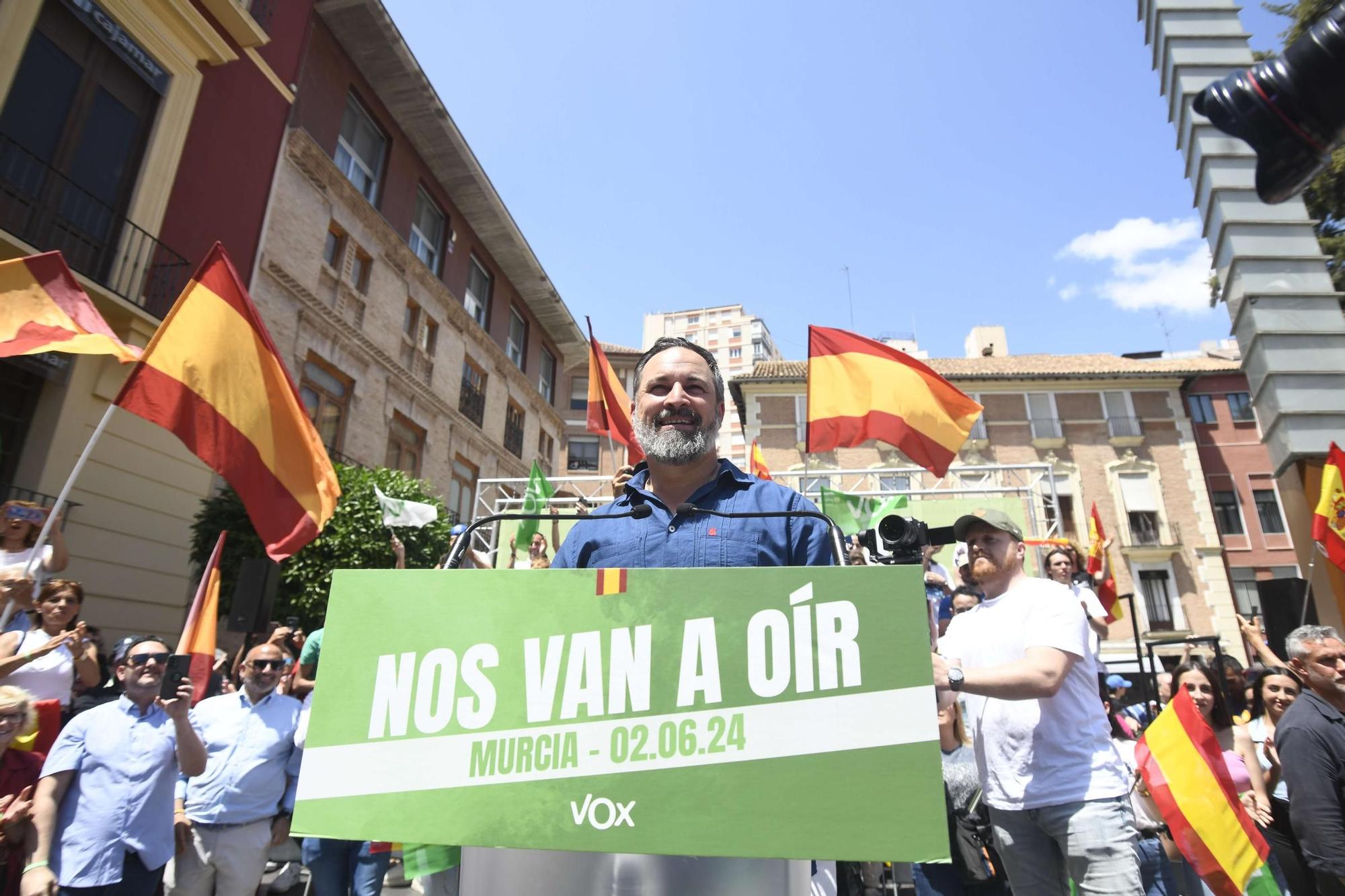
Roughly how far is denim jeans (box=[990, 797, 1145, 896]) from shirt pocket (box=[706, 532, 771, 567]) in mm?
1834

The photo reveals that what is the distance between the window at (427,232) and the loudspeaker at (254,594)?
40.8 feet

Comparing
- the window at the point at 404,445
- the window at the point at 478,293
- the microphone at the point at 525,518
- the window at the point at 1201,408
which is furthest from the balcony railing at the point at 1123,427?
the microphone at the point at 525,518

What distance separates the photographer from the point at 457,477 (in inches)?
764

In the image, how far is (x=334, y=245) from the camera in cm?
1523

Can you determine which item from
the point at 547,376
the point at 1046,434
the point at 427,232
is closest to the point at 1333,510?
the point at 427,232

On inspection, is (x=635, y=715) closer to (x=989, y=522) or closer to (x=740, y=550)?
(x=740, y=550)

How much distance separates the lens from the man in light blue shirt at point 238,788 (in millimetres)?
4230

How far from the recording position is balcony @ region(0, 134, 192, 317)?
8.60 metres


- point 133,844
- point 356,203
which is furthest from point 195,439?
point 356,203

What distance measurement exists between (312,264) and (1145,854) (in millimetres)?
14738

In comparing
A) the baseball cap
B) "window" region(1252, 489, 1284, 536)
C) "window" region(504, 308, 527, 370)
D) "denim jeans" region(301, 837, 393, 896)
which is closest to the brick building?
"window" region(1252, 489, 1284, 536)

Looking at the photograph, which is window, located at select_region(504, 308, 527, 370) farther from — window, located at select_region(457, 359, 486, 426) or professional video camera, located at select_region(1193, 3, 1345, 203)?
professional video camera, located at select_region(1193, 3, 1345, 203)

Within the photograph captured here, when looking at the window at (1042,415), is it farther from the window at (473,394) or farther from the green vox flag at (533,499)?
the green vox flag at (533,499)

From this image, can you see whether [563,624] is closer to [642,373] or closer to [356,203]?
[642,373]
